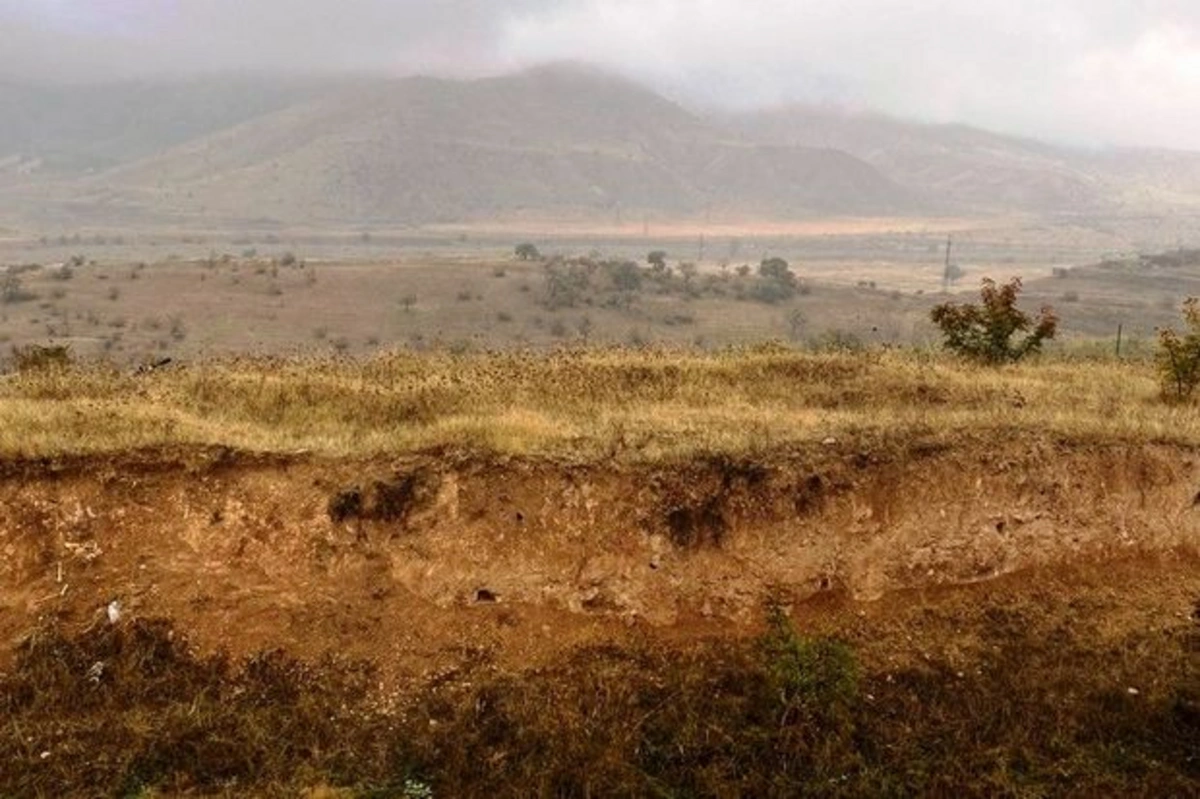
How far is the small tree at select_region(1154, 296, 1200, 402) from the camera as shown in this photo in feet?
55.9

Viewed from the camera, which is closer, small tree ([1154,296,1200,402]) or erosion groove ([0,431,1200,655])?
erosion groove ([0,431,1200,655])

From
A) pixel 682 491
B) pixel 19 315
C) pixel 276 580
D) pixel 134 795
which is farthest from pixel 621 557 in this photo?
pixel 19 315

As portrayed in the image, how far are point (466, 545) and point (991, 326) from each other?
12.9 metres

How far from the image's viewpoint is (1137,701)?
1091 cm

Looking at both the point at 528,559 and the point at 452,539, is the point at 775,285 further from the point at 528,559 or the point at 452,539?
the point at 452,539

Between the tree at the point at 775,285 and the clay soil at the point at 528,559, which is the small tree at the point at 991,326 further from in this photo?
the tree at the point at 775,285

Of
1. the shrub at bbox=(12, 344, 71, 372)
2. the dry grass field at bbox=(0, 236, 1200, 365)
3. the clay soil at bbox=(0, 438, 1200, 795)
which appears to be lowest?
the dry grass field at bbox=(0, 236, 1200, 365)

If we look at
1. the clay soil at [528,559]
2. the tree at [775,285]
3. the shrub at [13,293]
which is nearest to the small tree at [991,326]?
the clay soil at [528,559]

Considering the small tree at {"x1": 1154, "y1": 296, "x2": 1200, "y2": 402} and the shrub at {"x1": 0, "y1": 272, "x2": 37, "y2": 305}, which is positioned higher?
the small tree at {"x1": 1154, "y1": 296, "x2": 1200, "y2": 402}

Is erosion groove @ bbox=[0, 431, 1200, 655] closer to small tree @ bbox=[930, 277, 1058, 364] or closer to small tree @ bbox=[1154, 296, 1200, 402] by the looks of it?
small tree @ bbox=[1154, 296, 1200, 402]

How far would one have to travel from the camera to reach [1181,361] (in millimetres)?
17078

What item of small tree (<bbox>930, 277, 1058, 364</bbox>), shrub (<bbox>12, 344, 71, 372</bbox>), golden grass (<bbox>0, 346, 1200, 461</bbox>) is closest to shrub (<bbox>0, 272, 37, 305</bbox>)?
shrub (<bbox>12, 344, 71, 372</bbox>)

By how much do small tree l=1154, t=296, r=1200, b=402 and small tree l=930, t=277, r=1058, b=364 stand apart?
2943mm

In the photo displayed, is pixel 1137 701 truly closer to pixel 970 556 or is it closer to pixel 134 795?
pixel 970 556
